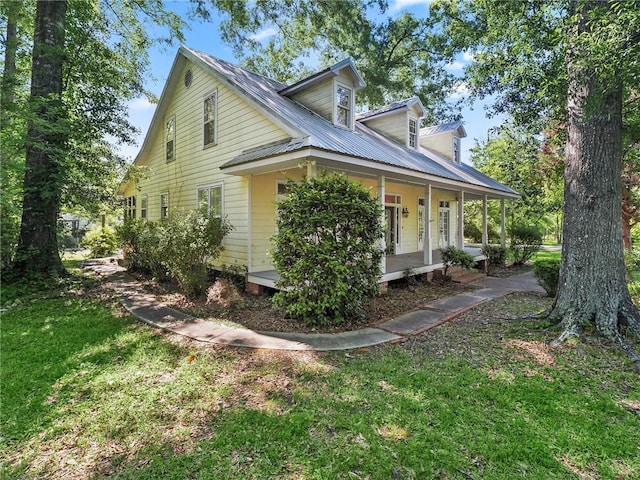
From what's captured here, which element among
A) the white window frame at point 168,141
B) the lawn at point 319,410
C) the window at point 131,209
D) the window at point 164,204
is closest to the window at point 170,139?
the white window frame at point 168,141

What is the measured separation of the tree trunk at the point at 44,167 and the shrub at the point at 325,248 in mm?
6682

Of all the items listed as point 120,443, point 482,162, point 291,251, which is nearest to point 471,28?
point 291,251

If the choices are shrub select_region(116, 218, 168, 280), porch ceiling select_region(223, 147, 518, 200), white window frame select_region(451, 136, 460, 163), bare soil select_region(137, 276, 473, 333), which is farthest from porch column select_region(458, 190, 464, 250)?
shrub select_region(116, 218, 168, 280)

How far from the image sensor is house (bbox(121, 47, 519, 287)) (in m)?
7.55

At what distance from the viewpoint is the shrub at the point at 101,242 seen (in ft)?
56.2

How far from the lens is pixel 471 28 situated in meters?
8.70

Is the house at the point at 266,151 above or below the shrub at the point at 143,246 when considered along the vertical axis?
above

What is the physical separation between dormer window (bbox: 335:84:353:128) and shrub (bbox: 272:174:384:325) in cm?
478

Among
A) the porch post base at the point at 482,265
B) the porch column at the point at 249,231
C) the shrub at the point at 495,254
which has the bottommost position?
the porch post base at the point at 482,265

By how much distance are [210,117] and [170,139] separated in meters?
3.30

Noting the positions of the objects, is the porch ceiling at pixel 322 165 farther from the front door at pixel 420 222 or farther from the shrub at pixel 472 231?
the shrub at pixel 472 231

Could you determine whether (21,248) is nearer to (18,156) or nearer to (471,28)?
(18,156)

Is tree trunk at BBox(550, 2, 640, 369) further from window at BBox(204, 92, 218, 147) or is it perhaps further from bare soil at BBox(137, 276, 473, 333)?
window at BBox(204, 92, 218, 147)

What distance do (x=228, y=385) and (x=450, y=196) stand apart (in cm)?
1509
